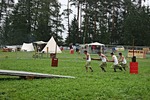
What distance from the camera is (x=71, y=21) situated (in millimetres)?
83938

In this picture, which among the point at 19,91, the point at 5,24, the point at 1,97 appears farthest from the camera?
the point at 5,24

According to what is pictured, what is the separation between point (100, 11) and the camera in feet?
257

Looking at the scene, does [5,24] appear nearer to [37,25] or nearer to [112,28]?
[37,25]

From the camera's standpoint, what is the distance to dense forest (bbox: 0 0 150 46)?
76750 millimetres

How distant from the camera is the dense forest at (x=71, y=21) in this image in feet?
252

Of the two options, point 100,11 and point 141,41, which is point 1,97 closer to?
point 141,41

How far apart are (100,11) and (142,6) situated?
11000mm

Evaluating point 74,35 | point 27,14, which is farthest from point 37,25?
point 74,35

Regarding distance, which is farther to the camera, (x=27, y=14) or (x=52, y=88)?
(x=27, y=14)

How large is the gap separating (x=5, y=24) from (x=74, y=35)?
1931 cm

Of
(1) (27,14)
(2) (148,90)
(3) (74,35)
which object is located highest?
(1) (27,14)

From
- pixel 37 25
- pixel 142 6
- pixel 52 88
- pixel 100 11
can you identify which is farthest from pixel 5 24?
pixel 52 88

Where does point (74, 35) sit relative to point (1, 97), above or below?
above

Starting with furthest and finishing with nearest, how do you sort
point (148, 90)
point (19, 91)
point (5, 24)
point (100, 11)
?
point (5, 24)
point (100, 11)
point (148, 90)
point (19, 91)
